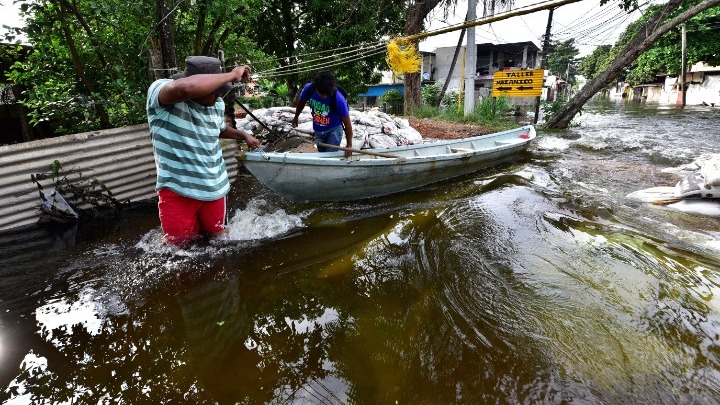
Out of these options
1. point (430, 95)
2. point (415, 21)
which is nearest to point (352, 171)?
point (415, 21)

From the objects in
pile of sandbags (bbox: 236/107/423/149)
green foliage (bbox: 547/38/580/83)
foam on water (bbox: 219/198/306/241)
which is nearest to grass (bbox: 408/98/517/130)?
pile of sandbags (bbox: 236/107/423/149)

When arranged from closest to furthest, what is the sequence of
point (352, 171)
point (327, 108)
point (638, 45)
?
point (352, 171) < point (327, 108) < point (638, 45)

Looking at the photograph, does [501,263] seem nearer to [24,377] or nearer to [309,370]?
[309,370]

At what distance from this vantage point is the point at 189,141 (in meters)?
2.80

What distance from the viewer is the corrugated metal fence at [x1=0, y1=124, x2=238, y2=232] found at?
4168 millimetres

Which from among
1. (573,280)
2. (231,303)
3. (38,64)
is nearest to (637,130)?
(573,280)

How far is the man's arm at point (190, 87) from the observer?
2.46 m

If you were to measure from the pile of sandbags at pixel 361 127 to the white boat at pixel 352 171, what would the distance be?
2.78 feet

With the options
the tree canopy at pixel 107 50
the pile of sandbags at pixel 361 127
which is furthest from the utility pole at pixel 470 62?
the tree canopy at pixel 107 50

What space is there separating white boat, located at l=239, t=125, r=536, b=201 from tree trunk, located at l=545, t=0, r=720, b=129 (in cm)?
745

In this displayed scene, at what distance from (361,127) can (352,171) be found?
116 inches

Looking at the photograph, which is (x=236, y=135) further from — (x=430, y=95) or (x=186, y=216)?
(x=430, y=95)

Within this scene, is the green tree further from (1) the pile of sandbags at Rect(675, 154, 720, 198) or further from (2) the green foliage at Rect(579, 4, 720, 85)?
(2) the green foliage at Rect(579, 4, 720, 85)

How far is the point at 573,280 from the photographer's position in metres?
3.24
